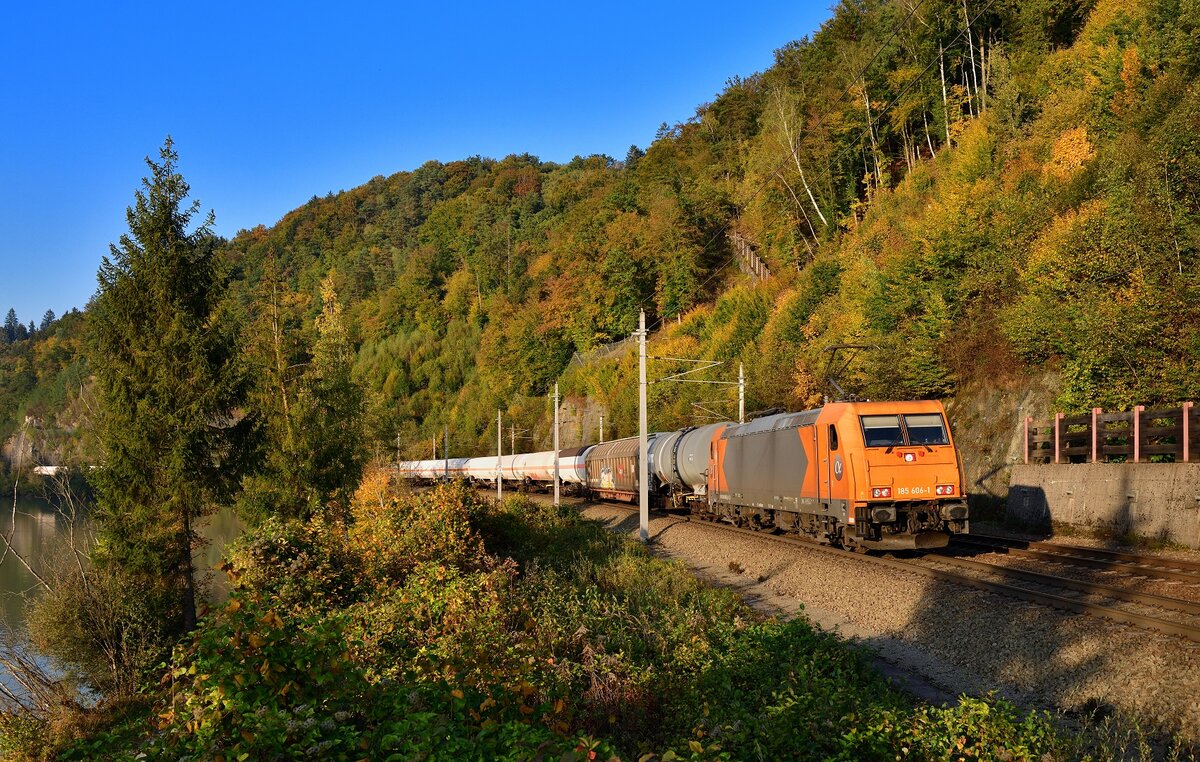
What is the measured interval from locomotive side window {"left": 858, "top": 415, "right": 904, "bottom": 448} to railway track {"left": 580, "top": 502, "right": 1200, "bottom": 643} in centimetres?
228

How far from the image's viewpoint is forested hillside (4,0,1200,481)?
23703 mm

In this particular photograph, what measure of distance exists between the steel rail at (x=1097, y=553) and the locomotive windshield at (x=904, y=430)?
3266mm

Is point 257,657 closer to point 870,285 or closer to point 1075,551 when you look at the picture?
point 1075,551

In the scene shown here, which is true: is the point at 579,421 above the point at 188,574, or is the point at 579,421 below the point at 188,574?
above

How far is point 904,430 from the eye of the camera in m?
16.6

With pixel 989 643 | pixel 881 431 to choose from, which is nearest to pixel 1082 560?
pixel 881 431

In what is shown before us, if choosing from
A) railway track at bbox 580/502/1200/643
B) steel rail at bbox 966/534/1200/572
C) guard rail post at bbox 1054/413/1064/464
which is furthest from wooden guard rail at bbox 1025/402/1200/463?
railway track at bbox 580/502/1200/643

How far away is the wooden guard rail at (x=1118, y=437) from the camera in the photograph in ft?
57.5

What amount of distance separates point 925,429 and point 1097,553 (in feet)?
13.0

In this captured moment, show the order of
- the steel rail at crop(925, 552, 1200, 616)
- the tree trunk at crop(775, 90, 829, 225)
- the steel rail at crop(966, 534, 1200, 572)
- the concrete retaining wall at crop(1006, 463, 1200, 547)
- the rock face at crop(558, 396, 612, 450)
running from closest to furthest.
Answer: the steel rail at crop(925, 552, 1200, 616) → the steel rail at crop(966, 534, 1200, 572) → the concrete retaining wall at crop(1006, 463, 1200, 547) → the tree trunk at crop(775, 90, 829, 225) → the rock face at crop(558, 396, 612, 450)

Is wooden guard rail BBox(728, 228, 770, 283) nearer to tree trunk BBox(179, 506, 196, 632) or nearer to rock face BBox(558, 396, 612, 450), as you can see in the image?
rock face BBox(558, 396, 612, 450)

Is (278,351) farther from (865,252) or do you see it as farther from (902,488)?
(865,252)

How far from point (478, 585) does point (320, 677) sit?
5906 millimetres

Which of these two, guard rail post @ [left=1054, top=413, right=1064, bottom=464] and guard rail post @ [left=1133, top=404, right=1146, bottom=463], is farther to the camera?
guard rail post @ [left=1054, top=413, right=1064, bottom=464]
